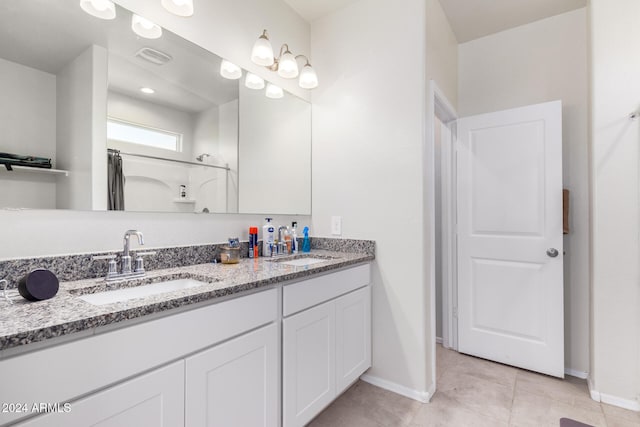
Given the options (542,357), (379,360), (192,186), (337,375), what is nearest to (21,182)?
(192,186)

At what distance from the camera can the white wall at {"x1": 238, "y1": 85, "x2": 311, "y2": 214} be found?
1.92 metres

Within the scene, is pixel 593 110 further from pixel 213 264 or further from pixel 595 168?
pixel 213 264

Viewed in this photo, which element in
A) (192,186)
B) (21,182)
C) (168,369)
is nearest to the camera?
(168,369)

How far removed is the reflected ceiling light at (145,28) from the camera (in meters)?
1.36

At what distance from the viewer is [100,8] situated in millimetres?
1264

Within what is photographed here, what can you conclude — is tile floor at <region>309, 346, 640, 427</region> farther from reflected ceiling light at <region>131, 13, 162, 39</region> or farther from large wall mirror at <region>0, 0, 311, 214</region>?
reflected ceiling light at <region>131, 13, 162, 39</region>

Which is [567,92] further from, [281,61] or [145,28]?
[145,28]

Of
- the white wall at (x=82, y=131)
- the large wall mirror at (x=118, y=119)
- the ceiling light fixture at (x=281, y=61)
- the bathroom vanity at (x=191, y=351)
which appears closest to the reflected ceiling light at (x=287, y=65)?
the ceiling light fixture at (x=281, y=61)

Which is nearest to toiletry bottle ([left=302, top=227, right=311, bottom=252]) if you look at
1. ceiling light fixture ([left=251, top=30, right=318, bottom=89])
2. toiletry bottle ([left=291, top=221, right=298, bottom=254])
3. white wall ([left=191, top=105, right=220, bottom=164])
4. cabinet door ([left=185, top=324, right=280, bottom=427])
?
toiletry bottle ([left=291, top=221, right=298, bottom=254])

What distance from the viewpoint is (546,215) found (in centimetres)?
218

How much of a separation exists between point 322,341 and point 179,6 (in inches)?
69.1

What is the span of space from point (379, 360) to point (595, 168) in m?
1.82

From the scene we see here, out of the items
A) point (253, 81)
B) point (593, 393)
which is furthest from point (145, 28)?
point (593, 393)

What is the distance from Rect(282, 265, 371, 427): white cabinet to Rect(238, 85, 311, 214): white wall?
2.32 feet
